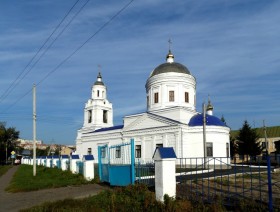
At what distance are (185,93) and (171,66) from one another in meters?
3.44

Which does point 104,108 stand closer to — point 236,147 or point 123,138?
point 123,138

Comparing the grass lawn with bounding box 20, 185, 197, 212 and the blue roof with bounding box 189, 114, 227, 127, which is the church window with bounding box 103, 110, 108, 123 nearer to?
the blue roof with bounding box 189, 114, 227, 127

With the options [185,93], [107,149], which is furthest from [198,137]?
[107,149]

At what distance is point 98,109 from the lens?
145 ft

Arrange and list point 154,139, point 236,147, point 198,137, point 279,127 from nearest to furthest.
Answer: point 198,137 < point 154,139 < point 236,147 < point 279,127

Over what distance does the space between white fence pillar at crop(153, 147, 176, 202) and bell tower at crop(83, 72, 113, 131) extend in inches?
1396

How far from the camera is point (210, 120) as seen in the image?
30297 mm

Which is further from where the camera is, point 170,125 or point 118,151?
point 170,125

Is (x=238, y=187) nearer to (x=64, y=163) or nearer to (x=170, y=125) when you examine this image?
(x=64, y=163)

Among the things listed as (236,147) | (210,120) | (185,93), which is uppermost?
(185,93)

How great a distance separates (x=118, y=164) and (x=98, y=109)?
31269 mm

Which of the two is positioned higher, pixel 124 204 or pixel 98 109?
pixel 98 109

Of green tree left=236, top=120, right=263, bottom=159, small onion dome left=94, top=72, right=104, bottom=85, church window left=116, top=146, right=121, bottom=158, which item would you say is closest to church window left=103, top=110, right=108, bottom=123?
small onion dome left=94, top=72, right=104, bottom=85

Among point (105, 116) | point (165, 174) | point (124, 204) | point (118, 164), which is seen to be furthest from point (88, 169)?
point (105, 116)
